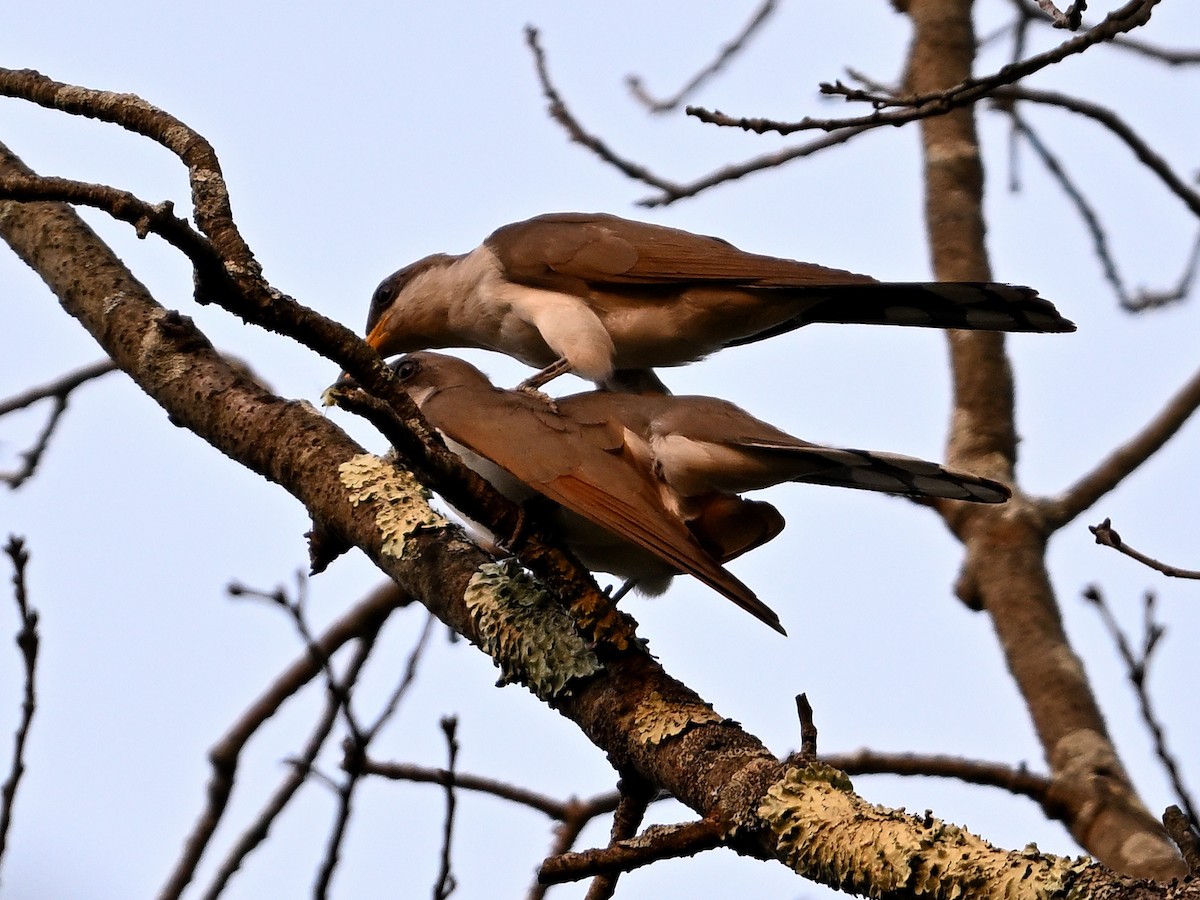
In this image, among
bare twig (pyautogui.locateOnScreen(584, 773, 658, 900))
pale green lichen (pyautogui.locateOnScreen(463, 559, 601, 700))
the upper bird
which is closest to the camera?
bare twig (pyautogui.locateOnScreen(584, 773, 658, 900))

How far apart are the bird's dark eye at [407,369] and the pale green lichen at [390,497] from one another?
100 centimetres

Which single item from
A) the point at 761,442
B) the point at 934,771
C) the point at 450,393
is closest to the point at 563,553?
the point at 761,442

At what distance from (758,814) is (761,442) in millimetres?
1441

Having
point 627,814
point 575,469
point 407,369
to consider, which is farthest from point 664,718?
point 407,369

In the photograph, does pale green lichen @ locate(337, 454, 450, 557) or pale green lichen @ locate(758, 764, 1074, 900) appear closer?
pale green lichen @ locate(758, 764, 1074, 900)

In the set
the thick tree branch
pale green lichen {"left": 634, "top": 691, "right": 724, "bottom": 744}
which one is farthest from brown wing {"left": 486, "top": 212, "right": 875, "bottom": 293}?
pale green lichen {"left": 634, "top": 691, "right": 724, "bottom": 744}

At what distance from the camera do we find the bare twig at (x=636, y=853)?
2146 millimetres

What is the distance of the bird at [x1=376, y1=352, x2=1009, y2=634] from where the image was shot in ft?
11.0

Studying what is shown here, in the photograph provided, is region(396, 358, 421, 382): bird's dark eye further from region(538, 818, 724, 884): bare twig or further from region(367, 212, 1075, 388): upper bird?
region(538, 818, 724, 884): bare twig

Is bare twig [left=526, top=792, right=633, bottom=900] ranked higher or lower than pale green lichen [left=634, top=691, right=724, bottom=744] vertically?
higher

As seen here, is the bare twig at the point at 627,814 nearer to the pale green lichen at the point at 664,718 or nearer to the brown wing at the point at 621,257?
the pale green lichen at the point at 664,718

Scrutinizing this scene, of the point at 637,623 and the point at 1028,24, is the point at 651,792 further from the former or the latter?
the point at 1028,24

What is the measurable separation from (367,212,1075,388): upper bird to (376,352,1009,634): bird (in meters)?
0.63

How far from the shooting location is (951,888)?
197cm
